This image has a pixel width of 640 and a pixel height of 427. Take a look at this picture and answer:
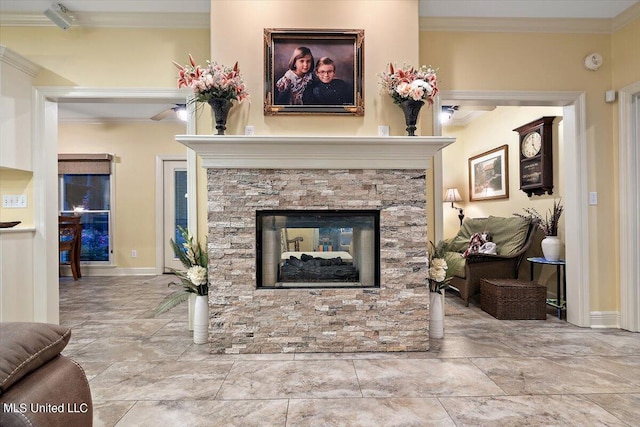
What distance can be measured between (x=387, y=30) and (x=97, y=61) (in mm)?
2490

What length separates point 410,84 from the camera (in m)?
2.46

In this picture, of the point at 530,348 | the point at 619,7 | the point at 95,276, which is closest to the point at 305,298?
the point at 530,348

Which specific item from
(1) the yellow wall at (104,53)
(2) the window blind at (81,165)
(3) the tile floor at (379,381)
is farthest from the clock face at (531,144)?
(2) the window blind at (81,165)

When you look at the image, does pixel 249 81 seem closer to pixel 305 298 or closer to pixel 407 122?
pixel 407 122

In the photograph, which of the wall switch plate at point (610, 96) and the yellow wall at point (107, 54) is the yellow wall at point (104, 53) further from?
the wall switch plate at point (610, 96)

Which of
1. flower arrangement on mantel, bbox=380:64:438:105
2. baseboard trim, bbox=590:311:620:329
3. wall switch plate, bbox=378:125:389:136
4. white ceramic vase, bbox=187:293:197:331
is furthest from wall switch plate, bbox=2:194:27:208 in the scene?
baseboard trim, bbox=590:311:620:329

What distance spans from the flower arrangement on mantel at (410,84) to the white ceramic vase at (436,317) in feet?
5.05

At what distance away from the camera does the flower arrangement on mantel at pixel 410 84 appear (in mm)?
2445

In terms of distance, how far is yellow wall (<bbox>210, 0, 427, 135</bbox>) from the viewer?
267 cm

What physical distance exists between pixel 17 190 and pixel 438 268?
3.62 metres

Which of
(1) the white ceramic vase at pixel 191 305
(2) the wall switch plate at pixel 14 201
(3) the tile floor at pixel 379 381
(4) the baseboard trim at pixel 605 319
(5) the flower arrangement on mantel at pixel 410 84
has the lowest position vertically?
(3) the tile floor at pixel 379 381

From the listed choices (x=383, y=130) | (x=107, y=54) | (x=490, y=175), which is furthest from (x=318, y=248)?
(x=490, y=175)

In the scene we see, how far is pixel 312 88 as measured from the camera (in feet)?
8.75

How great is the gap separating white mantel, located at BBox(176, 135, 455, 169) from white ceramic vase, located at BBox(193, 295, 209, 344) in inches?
41.5
